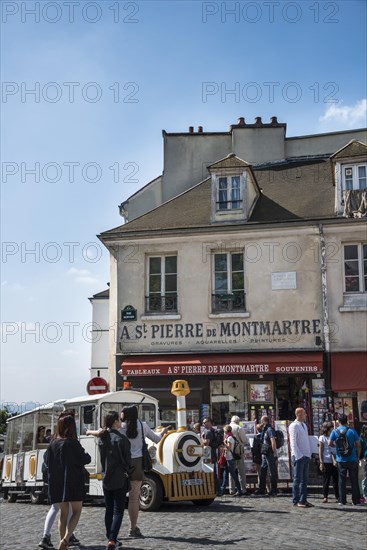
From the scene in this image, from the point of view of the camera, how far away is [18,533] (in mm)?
10273

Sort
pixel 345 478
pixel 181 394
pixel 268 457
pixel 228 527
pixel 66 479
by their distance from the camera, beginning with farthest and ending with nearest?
pixel 268 457 → pixel 345 478 → pixel 181 394 → pixel 228 527 → pixel 66 479

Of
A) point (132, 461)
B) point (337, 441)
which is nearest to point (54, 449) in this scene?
point (132, 461)

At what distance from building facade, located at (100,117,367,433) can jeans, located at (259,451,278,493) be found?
4491mm

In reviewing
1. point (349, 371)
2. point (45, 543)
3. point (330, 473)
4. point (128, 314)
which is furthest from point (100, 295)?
point (45, 543)

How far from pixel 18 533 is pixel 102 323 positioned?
19792 millimetres

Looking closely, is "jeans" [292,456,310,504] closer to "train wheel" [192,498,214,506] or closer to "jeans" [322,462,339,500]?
"jeans" [322,462,339,500]

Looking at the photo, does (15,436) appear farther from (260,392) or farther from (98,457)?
(260,392)

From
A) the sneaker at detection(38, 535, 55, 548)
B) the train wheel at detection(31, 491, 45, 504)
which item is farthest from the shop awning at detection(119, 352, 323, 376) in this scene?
the sneaker at detection(38, 535, 55, 548)

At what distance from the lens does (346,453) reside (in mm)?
12516

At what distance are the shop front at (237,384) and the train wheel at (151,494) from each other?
23.3 ft

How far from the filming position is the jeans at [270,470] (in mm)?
14141

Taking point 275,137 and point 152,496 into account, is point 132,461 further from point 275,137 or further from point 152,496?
point 275,137

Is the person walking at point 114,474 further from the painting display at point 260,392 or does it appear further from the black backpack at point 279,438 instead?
the painting display at point 260,392

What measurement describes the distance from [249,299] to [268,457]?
21.1 feet
